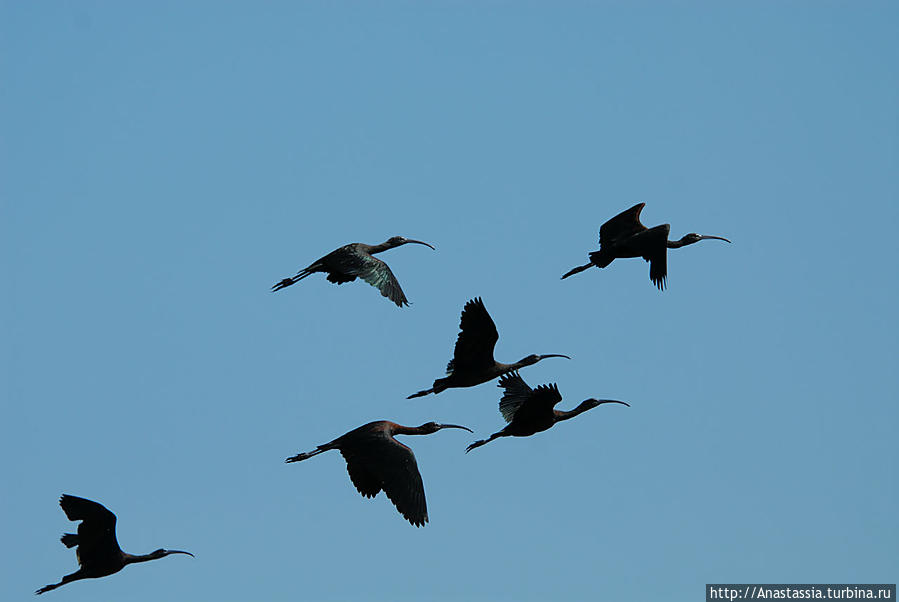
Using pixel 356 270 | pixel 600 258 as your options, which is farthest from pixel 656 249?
pixel 356 270

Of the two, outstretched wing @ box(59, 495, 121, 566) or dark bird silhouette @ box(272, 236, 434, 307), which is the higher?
dark bird silhouette @ box(272, 236, 434, 307)

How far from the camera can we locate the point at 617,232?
110 ft

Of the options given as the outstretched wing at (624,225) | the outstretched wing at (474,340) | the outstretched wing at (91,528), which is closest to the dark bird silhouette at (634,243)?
the outstretched wing at (624,225)

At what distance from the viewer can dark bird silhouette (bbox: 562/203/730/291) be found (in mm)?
32969

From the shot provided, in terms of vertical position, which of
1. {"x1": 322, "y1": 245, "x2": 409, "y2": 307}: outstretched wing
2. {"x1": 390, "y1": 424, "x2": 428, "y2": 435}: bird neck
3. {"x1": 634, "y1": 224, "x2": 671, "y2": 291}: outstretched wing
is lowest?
{"x1": 390, "y1": 424, "x2": 428, "y2": 435}: bird neck

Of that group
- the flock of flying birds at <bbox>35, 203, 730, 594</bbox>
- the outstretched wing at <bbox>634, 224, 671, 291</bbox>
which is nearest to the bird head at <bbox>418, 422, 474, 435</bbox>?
the flock of flying birds at <bbox>35, 203, 730, 594</bbox>

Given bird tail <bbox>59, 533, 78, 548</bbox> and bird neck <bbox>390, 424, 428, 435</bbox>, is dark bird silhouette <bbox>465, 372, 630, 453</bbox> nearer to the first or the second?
bird neck <bbox>390, 424, 428, 435</bbox>

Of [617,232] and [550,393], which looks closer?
[550,393]

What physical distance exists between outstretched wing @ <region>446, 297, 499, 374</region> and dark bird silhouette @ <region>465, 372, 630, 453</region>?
1.23 m

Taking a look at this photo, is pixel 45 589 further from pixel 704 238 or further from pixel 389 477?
pixel 704 238

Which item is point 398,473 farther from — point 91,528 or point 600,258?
point 600,258

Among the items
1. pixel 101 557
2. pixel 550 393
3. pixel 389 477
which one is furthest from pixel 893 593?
pixel 101 557

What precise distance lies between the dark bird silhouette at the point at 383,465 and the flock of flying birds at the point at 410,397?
0.02 metres

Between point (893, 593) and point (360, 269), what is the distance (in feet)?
48.8
